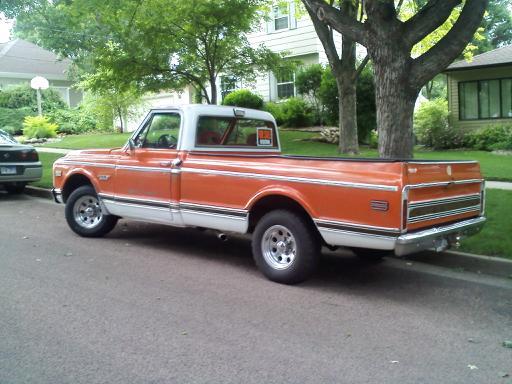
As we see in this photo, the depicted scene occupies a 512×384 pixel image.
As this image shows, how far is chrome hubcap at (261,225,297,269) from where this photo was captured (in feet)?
19.8

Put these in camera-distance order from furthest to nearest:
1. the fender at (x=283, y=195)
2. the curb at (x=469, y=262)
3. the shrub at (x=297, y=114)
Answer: the shrub at (x=297, y=114)
the curb at (x=469, y=262)
the fender at (x=283, y=195)

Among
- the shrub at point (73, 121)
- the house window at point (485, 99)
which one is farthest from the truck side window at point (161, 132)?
the shrub at point (73, 121)

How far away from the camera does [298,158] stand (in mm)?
6117

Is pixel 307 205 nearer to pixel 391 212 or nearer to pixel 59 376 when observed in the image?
pixel 391 212

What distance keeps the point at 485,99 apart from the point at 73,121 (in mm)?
20988

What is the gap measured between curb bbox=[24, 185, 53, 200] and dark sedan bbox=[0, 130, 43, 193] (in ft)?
0.91

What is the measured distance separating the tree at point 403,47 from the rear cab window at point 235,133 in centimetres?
176

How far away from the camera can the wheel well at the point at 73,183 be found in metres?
8.48

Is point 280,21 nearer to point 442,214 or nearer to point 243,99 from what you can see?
point 243,99

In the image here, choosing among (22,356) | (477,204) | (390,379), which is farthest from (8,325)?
(477,204)

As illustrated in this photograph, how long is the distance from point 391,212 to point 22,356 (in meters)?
3.28

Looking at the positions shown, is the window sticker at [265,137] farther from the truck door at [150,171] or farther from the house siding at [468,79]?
the house siding at [468,79]

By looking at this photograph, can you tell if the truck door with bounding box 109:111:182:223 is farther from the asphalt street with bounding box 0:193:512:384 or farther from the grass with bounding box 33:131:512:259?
the grass with bounding box 33:131:512:259

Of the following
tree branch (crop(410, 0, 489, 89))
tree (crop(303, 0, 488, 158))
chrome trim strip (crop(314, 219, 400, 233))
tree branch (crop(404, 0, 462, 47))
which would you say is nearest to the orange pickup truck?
chrome trim strip (crop(314, 219, 400, 233))
